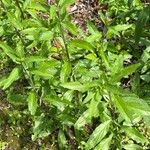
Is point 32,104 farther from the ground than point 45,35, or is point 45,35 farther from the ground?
Answer: point 45,35

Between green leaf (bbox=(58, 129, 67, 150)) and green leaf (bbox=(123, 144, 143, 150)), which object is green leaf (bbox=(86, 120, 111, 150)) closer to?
green leaf (bbox=(123, 144, 143, 150))

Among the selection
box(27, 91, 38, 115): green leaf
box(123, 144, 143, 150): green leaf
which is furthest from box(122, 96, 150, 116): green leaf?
box(123, 144, 143, 150): green leaf

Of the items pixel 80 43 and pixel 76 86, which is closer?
pixel 76 86

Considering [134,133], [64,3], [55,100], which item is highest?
[64,3]

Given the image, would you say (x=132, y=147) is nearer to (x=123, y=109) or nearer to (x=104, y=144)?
(x=104, y=144)

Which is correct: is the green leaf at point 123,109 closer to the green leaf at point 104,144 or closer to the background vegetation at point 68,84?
the background vegetation at point 68,84

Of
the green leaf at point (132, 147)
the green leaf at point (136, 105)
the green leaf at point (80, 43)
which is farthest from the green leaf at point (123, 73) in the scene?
the green leaf at point (132, 147)

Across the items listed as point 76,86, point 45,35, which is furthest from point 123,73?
point 45,35
